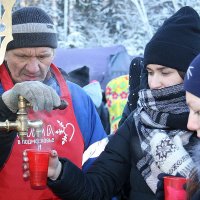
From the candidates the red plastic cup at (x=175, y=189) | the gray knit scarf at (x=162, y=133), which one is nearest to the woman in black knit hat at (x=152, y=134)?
the gray knit scarf at (x=162, y=133)

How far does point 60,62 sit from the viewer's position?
842 centimetres

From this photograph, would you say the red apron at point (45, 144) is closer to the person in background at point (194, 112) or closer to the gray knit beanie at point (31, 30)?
the gray knit beanie at point (31, 30)

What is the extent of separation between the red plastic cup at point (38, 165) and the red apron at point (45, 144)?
1.30 feet

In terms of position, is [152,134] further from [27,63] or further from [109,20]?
[109,20]

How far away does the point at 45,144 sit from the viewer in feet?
7.84

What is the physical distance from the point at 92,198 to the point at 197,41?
884mm

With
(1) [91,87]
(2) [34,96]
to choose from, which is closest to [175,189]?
(2) [34,96]

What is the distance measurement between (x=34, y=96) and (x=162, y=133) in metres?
0.75

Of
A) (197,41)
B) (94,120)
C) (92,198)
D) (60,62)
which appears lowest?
(60,62)

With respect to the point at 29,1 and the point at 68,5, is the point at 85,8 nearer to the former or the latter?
the point at 68,5

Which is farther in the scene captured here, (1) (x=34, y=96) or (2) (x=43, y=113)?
(2) (x=43, y=113)

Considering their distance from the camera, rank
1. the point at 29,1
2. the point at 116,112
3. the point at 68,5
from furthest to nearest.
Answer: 1. the point at 68,5
2. the point at 29,1
3. the point at 116,112

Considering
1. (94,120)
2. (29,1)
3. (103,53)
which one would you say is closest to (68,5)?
(29,1)

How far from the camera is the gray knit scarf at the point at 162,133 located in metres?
2.08
